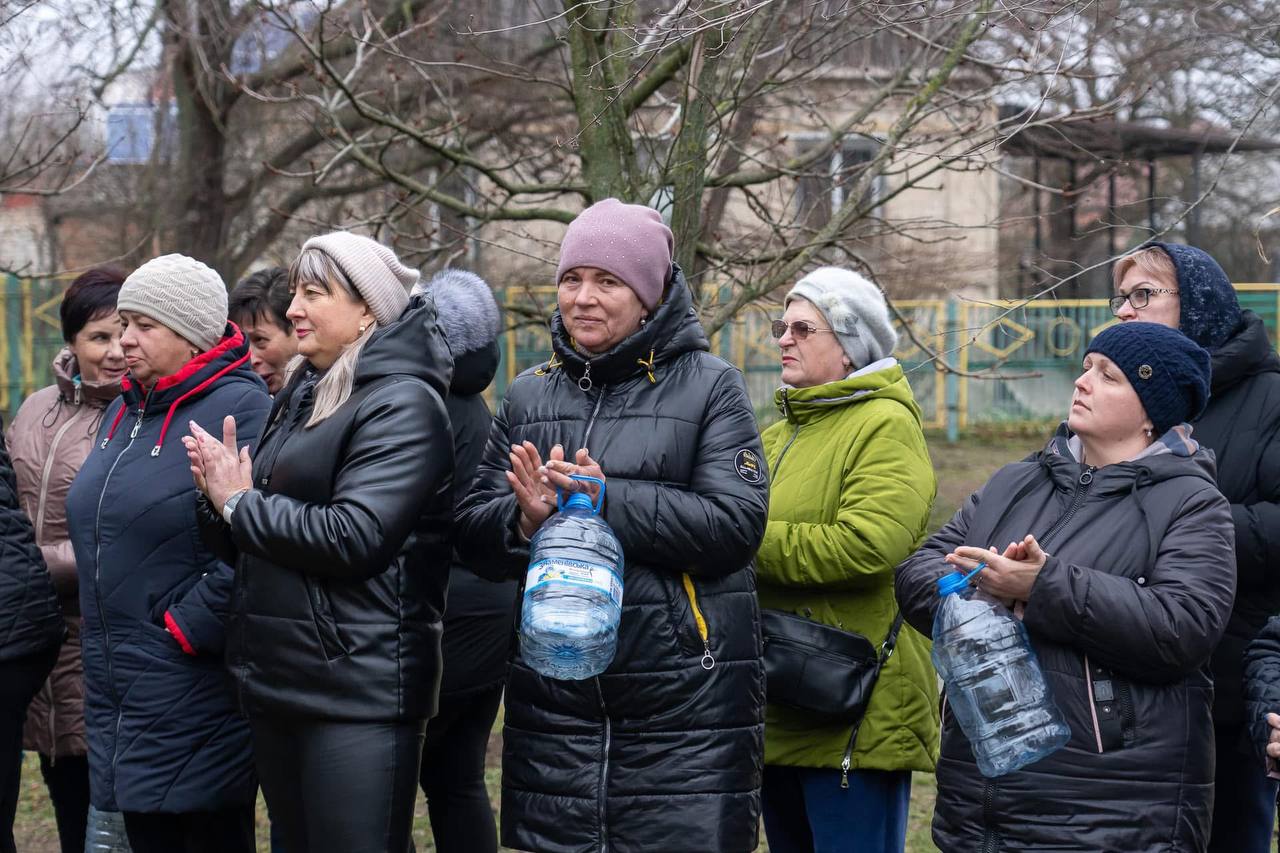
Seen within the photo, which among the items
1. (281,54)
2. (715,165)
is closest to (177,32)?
(281,54)

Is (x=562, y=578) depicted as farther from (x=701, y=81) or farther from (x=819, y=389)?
(x=701, y=81)

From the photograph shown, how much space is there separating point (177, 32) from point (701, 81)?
219 inches

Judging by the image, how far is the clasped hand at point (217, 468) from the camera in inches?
124

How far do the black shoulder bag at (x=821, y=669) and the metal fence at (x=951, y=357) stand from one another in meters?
10.2

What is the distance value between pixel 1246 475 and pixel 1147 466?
Result: 29.8 inches

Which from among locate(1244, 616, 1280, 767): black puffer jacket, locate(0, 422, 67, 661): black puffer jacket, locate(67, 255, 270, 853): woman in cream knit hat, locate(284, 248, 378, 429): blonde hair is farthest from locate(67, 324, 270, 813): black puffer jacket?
locate(1244, 616, 1280, 767): black puffer jacket

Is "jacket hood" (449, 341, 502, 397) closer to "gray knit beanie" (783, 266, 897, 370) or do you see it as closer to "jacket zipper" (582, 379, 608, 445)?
"jacket zipper" (582, 379, 608, 445)

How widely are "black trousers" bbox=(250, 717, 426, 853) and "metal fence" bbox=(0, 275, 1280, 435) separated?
10.9 meters

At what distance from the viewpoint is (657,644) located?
3.02m

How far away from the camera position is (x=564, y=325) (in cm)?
327

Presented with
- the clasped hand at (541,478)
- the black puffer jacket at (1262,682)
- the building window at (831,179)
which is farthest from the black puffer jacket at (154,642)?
the building window at (831,179)

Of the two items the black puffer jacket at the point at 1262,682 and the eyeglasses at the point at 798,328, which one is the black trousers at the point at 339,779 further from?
the black puffer jacket at the point at 1262,682

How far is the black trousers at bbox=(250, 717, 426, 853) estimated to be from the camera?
3033 millimetres

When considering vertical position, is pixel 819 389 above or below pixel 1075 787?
above
